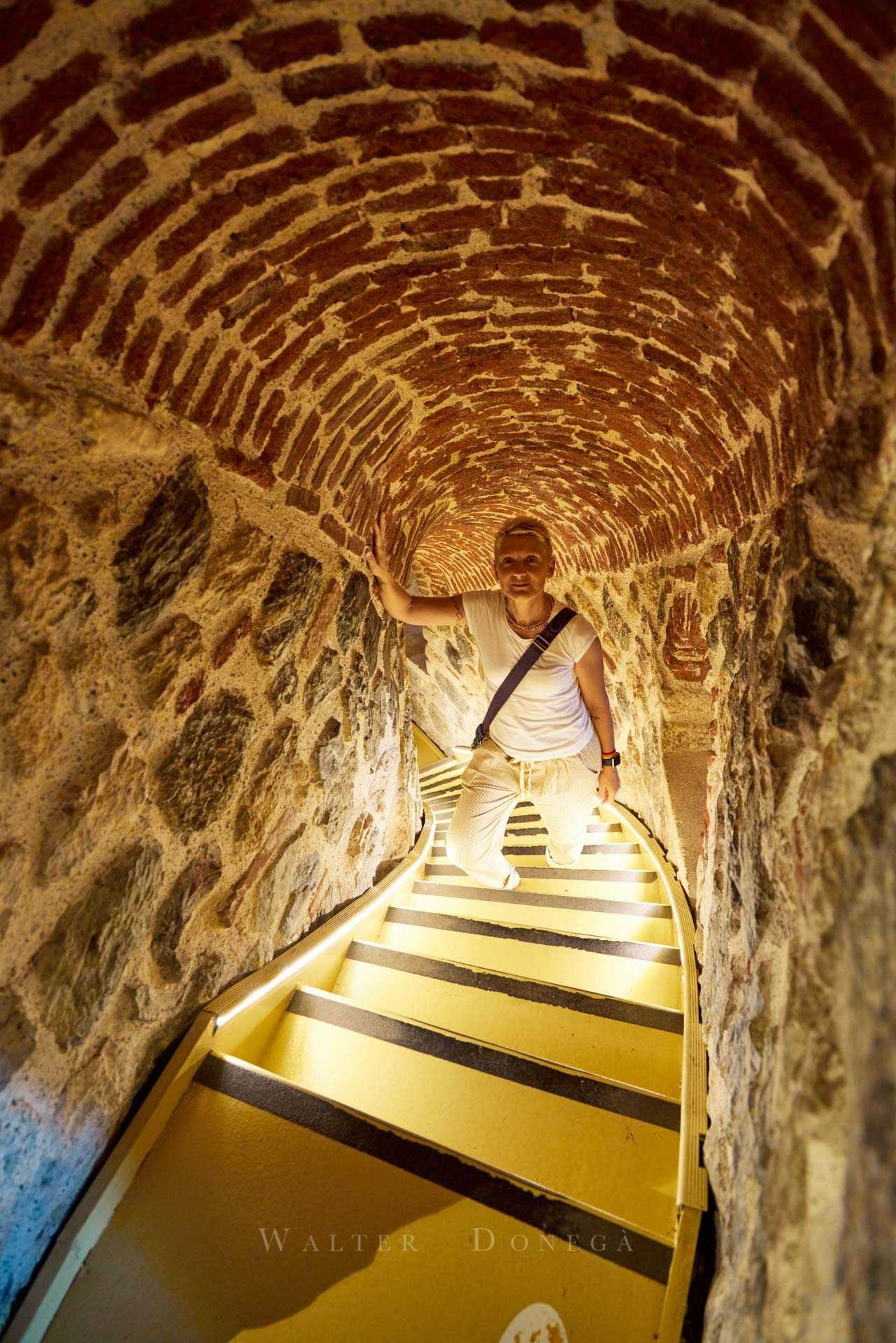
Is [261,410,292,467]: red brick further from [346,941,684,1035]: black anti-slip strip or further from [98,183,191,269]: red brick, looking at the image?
[346,941,684,1035]: black anti-slip strip

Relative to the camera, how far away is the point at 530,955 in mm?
2773

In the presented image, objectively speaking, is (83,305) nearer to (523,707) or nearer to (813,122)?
(813,122)

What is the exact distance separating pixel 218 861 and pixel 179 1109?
71cm

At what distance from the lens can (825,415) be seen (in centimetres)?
116

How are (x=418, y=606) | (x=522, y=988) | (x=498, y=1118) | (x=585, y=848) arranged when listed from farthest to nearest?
(x=585, y=848)
(x=418, y=606)
(x=522, y=988)
(x=498, y=1118)

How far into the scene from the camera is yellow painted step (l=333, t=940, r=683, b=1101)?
206 centimetres

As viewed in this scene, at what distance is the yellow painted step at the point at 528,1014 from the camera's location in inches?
81.2

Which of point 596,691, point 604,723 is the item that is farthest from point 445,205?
point 604,723

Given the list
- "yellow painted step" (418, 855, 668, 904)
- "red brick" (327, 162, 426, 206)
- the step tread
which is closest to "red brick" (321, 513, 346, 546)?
"red brick" (327, 162, 426, 206)

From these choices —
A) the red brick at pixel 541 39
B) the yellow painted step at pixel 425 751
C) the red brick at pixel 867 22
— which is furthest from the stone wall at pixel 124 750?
the yellow painted step at pixel 425 751

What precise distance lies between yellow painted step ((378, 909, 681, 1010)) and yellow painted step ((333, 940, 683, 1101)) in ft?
0.29

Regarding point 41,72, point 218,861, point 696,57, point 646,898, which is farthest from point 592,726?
point 41,72

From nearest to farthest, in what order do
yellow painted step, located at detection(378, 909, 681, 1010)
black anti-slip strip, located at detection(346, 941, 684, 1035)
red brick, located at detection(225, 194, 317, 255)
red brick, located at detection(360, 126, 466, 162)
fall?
red brick, located at detection(360, 126, 466, 162), red brick, located at detection(225, 194, 317, 255), black anti-slip strip, located at detection(346, 941, 684, 1035), yellow painted step, located at detection(378, 909, 681, 1010)

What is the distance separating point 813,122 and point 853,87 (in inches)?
2.9
